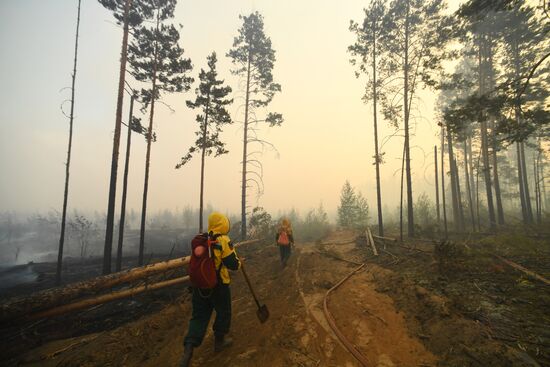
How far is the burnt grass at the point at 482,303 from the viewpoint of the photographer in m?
3.62

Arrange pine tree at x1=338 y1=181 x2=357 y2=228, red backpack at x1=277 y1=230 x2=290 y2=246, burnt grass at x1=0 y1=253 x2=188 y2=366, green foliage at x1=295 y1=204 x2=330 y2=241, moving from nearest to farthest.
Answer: burnt grass at x1=0 y1=253 x2=188 y2=366 → red backpack at x1=277 y1=230 x2=290 y2=246 → green foliage at x1=295 y1=204 x2=330 y2=241 → pine tree at x1=338 y1=181 x2=357 y2=228

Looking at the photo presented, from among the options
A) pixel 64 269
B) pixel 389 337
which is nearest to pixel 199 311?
pixel 389 337

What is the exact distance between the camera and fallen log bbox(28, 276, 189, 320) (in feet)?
21.2

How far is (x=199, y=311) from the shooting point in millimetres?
4316

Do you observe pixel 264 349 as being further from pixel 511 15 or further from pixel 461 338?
pixel 511 15

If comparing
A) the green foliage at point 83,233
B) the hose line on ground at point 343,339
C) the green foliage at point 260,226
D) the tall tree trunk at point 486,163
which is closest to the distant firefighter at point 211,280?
the hose line on ground at point 343,339

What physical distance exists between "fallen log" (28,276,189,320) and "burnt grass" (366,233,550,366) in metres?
7.58

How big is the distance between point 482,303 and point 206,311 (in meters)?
5.74

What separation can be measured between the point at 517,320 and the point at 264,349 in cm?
462

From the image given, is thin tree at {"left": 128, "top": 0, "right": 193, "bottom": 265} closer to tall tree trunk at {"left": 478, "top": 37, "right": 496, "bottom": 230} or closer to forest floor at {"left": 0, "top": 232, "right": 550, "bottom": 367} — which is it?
forest floor at {"left": 0, "top": 232, "right": 550, "bottom": 367}

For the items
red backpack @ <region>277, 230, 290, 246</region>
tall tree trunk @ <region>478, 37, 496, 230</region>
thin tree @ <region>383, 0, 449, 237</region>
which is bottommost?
red backpack @ <region>277, 230, 290, 246</region>

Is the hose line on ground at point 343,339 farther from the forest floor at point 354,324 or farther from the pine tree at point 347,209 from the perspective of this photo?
the pine tree at point 347,209

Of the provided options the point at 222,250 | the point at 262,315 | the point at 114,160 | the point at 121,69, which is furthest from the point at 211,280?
the point at 121,69

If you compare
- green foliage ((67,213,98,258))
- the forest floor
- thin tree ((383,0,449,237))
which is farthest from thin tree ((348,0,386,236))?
green foliage ((67,213,98,258))
